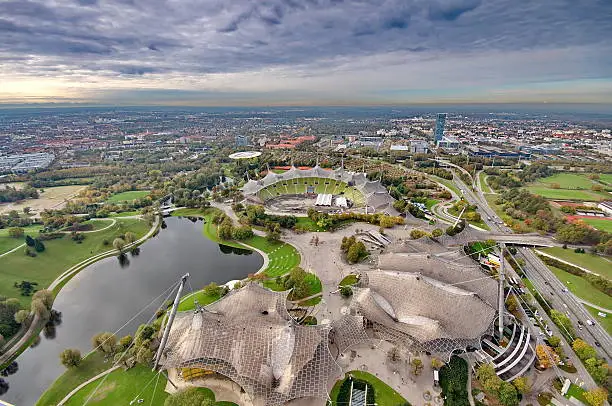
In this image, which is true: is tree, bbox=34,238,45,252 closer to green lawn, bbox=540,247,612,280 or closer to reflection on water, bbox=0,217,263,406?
reflection on water, bbox=0,217,263,406

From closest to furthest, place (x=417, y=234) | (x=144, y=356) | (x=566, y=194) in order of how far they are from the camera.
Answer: (x=144, y=356)
(x=417, y=234)
(x=566, y=194)

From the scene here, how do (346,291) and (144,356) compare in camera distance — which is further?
(346,291)

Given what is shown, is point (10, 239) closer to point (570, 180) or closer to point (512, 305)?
point (512, 305)

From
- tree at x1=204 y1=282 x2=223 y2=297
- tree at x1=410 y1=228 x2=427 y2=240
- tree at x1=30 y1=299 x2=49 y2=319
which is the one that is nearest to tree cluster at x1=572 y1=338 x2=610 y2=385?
tree at x1=410 y1=228 x2=427 y2=240

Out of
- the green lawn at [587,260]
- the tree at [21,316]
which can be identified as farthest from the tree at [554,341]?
the tree at [21,316]

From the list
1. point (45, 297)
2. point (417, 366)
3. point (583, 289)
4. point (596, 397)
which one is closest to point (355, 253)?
point (417, 366)

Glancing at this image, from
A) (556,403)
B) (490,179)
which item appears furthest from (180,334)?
(490,179)

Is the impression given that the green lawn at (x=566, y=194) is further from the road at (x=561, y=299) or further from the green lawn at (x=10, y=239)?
the green lawn at (x=10, y=239)
